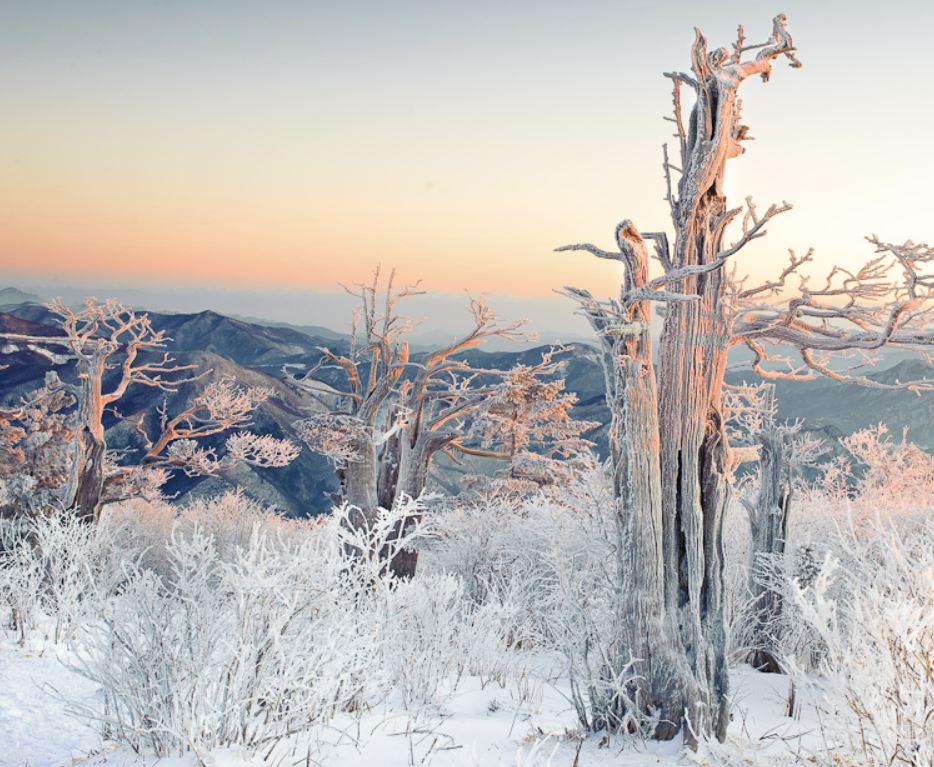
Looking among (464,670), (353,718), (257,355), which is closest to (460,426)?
(464,670)

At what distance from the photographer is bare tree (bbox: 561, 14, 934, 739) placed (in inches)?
261

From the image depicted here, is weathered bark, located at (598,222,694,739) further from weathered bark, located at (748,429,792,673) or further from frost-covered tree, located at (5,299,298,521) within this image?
frost-covered tree, located at (5,299,298,521)

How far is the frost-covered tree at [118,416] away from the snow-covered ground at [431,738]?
28.3 feet

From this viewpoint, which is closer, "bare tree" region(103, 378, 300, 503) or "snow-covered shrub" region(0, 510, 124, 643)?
"snow-covered shrub" region(0, 510, 124, 643)

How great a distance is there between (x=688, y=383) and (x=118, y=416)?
15.2 m

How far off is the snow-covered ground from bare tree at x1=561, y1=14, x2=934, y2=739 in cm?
47

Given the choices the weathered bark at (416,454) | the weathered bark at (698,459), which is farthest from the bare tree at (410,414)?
the weathered bark at (698,459)

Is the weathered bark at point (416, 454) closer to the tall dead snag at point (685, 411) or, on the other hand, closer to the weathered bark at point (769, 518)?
the weathered bark at point (769, 518)

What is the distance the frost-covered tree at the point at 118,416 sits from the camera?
1741 cm

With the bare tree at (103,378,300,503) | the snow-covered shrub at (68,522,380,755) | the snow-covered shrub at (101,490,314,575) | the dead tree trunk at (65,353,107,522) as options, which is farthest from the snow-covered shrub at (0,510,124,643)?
the snow-covered shrub at (101,490,314,575)

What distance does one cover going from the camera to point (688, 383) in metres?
6.94

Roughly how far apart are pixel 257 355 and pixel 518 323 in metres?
60.0

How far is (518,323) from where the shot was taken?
19.7 metres

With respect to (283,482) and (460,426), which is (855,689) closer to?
(460,426)
